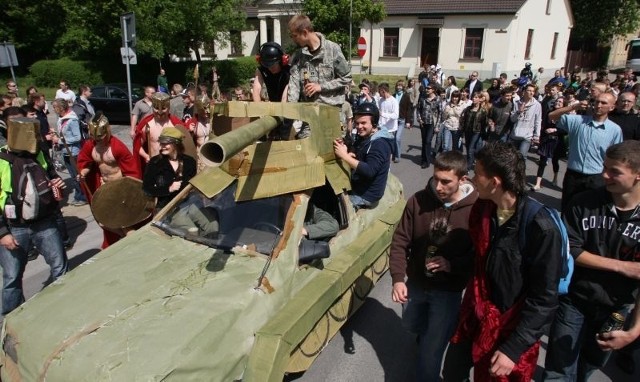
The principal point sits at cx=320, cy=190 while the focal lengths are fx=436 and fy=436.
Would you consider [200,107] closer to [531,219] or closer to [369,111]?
[369,111]

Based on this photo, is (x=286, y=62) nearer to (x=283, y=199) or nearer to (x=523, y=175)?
(x=283, y=199)

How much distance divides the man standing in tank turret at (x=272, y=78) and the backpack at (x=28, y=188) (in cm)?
237

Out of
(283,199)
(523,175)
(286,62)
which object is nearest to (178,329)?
(283,199)

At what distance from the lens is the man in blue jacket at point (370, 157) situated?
456 cm

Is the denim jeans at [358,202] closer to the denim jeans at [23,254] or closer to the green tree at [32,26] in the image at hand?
the denim jeans at [23,254]

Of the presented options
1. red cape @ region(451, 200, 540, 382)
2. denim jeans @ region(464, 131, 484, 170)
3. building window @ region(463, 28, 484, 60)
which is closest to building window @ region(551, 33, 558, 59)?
building window @ region(463, 28, 484, 60)

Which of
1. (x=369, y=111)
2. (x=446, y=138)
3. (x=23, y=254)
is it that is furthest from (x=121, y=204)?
(x=446, y=138)

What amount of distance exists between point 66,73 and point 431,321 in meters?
26.5

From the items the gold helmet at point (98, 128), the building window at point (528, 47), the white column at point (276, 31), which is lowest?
the gold helmet at point (98, 128)

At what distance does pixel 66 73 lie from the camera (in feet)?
78.7

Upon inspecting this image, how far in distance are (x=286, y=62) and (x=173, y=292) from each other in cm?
309

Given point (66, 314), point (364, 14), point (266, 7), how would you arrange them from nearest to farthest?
point (66, 314)
point (364, 14)
point (266, 7)

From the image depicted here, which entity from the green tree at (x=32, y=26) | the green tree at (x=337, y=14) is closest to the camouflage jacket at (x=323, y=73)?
the green tree at (x=337, y=14)

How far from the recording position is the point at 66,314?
292cm
